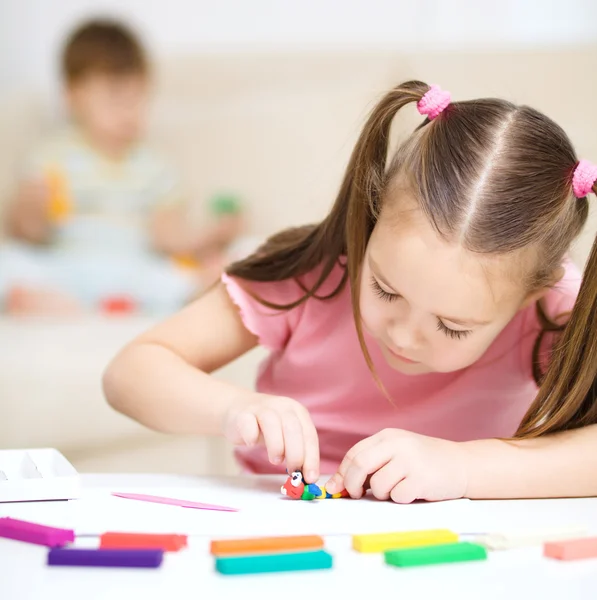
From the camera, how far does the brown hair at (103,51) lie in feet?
8.31

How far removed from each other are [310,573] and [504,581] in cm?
10

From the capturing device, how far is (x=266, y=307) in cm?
89

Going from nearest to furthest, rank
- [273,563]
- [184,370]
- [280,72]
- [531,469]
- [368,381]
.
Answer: [273,563]
[531,469]
[184,370]
[368,381]
[280,72]

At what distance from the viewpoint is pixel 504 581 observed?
0.46m

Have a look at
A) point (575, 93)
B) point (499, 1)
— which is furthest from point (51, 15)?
point (575, 93)

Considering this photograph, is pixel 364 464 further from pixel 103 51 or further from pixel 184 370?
pixel 103 51

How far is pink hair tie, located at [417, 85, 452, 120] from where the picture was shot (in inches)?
29.2

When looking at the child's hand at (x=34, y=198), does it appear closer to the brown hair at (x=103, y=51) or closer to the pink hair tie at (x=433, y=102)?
the brown hair at (x=103, y=51)

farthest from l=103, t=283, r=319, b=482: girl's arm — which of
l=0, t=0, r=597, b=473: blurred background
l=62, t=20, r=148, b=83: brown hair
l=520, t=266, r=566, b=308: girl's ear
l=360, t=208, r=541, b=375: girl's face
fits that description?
l=62, t=20, r=148, b=83: brown hair

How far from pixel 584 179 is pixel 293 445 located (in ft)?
1.05

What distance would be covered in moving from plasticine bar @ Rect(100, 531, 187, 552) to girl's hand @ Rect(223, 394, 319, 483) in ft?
0.50

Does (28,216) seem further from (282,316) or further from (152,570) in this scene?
(152,570)

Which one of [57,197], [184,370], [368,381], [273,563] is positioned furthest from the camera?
[57,197]

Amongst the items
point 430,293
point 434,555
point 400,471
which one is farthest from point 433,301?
point 434,555
